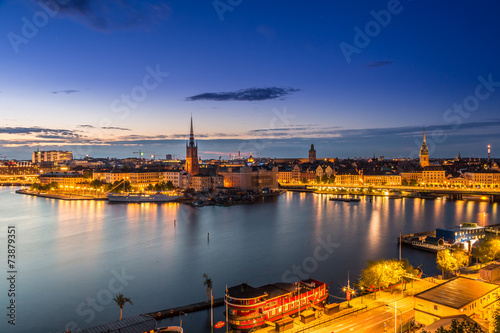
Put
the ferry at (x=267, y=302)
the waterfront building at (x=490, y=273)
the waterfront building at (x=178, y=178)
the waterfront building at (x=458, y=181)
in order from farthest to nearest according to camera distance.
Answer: the waterfront building at (x=458, y=181), the waterfront building at (x=178, y=178), the waterfront building at (x=490, y=273), the ferry at (x=267, y=302)

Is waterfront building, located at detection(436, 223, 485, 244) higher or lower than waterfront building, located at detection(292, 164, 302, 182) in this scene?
lower

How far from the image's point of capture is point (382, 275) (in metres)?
5.70

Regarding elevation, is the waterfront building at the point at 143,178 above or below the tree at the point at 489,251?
above

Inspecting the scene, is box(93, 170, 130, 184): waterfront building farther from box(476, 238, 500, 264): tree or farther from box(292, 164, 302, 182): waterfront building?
box(476, 238, 500, 264): tree

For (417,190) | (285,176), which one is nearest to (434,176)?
(417,190)

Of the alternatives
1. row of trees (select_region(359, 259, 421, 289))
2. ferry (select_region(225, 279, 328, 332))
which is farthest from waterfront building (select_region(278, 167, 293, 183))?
ferry (select_region(225, 279, 328, 332))

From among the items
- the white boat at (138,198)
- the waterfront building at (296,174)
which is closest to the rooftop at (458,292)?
the white boat at (138,198)

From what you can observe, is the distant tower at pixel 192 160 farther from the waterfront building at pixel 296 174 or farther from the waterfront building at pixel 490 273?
the waterfront building at pixel 490 273

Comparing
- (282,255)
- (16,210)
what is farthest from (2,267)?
(16,210)

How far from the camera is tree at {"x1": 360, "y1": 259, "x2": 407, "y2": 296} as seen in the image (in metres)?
5.70

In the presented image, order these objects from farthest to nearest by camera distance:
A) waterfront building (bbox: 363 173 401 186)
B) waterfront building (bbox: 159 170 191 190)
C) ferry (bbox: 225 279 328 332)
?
waterfront building (bbox: 363 173 401 186) < waterfront building (bbox: 159 170 191 190) < ferry (bbox: 225 279 328 332)

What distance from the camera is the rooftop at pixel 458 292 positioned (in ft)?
14.8

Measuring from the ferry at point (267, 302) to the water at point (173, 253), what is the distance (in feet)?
2.00

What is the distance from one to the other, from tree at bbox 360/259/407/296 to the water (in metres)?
1.06
